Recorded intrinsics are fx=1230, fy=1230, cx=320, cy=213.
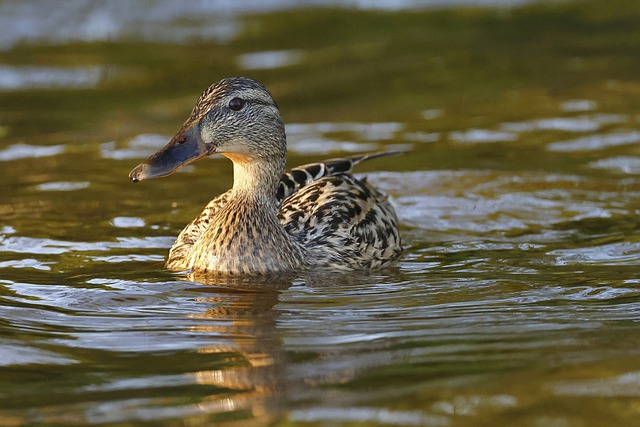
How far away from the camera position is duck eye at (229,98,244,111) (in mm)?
7965

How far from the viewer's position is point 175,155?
7.59 meters

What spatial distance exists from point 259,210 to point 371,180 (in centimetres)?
279

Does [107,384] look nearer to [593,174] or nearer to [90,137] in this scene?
[593,174]

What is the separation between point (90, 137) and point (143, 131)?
535 mm

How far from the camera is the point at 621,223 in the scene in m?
9.16

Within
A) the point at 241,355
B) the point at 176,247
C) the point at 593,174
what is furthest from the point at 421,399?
the point at 593,174

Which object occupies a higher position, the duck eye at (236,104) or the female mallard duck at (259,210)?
the duck eye at (236,104)

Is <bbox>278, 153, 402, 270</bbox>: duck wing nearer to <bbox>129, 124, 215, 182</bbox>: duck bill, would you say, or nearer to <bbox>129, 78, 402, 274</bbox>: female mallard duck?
<bbox>129, 78, 402, 274</bbox>: female mallard duck

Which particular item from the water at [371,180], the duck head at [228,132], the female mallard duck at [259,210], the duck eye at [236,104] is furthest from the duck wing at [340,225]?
the duck eye at [236,104]

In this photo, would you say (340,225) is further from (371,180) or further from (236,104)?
(371,180)

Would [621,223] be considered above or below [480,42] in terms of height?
below

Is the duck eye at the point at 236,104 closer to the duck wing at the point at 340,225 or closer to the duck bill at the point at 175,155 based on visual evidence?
the duck bill at the point at 175,155

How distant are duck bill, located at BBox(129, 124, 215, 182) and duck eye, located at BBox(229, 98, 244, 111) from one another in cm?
32

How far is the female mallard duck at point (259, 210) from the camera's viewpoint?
7820 millimetres
